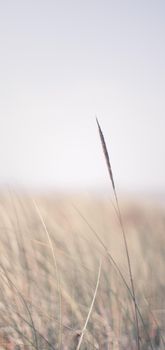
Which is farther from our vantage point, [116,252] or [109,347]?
[116,252]

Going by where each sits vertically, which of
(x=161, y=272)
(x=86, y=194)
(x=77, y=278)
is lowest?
(x=161, y=272)

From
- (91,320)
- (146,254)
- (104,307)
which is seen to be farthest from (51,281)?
(146,254)

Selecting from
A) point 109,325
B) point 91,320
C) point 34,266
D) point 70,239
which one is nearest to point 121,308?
point 109,325

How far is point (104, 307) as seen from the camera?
162 centimetres

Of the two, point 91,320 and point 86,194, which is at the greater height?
point 86,194

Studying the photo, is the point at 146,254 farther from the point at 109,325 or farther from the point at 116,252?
the point at 109,325

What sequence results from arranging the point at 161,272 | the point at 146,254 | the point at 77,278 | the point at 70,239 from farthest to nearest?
the point at 146,254 → the point at 161,272 → the point at 70,239 → the point at 77,278

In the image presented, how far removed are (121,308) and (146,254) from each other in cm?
100

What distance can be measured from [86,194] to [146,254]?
411 millimetres

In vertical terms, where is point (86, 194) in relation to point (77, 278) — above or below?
above

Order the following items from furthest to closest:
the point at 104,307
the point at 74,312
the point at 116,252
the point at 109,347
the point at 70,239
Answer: the point at 116,252 < the point at 70,239 < the point at 104,307 < the point at 74,312 < the point at 109,347

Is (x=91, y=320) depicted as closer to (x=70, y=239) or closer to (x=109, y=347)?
(x=109, y=347)

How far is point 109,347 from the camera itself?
1.31m

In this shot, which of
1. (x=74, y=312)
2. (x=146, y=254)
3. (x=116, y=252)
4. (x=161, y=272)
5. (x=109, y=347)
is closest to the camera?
(x=109, y=347)
